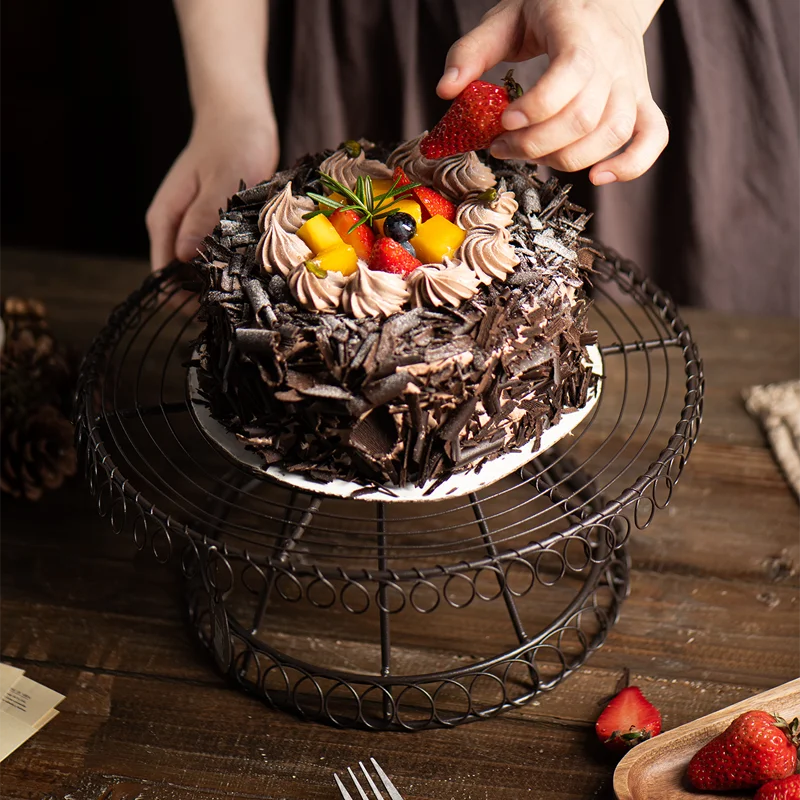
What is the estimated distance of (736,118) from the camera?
2385 mm

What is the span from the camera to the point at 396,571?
1471 millimetres

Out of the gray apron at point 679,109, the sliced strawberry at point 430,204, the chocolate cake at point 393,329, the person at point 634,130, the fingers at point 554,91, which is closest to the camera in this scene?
the fingers at point 554,91

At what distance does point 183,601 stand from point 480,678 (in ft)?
2.01

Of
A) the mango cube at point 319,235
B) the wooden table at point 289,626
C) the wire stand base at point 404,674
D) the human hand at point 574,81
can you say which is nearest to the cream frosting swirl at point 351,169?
the mango cube at point 319,235

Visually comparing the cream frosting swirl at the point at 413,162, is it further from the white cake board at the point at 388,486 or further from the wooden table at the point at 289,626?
the wooden table at the point at 289,626

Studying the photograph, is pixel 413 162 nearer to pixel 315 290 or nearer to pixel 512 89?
pixel 512 89

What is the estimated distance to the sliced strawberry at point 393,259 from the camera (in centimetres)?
157

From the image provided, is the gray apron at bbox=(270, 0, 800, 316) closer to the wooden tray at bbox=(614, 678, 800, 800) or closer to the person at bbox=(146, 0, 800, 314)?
the person at bbox=(146, 0, 800, 314)

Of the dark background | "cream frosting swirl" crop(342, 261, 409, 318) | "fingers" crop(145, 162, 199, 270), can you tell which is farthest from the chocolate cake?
the dark background

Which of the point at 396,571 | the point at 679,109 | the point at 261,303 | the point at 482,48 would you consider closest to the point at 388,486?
the point at 396,571

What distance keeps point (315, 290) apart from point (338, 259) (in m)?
0.09

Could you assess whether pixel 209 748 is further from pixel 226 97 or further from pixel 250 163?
pixel 226 97

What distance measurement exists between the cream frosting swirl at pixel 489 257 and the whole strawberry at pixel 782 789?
2.93 feet

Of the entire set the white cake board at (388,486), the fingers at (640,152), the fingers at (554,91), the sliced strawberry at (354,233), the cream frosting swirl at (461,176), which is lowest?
the white cake board at (388,486)
